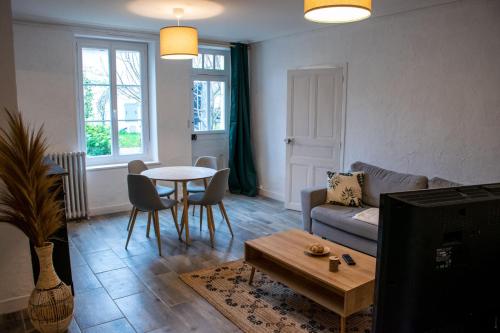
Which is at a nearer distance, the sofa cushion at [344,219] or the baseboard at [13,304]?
the baseboard at [13,304]

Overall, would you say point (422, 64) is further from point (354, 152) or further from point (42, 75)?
point (42, 75)

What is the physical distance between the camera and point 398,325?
770 millimetres

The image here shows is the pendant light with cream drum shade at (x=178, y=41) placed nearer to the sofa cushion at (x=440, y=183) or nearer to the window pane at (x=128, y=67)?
the window pane at (x=128, y=67)

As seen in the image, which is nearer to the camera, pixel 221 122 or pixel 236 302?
pixel 236 302

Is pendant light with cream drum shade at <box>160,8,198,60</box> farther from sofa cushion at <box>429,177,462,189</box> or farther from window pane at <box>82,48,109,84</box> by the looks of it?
sofa cushion at <box>429,177,462,189</box>

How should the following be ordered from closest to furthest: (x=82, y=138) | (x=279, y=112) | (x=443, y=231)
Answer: (x=443, y=231)
(x=82, y=138)
(x=279, y=112)

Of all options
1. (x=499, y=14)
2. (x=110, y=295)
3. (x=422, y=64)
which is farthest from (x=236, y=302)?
(x=499, y=14)

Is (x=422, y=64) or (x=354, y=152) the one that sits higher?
(x=422, y=64)

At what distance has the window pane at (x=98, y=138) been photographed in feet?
17.6

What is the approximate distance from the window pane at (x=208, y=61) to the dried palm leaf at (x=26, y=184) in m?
4.31

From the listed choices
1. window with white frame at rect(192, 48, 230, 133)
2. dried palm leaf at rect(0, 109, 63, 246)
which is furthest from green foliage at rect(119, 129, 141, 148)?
dried palm leaf at rect(0, 109, 63, 246)

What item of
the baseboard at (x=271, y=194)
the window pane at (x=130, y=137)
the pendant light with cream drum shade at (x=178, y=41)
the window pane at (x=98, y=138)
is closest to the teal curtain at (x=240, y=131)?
the baseboard at (x=271, y=194)

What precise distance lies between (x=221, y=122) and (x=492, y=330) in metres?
6.04

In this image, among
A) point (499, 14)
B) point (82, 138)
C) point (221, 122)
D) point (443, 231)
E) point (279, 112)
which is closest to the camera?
point (443, 231)
